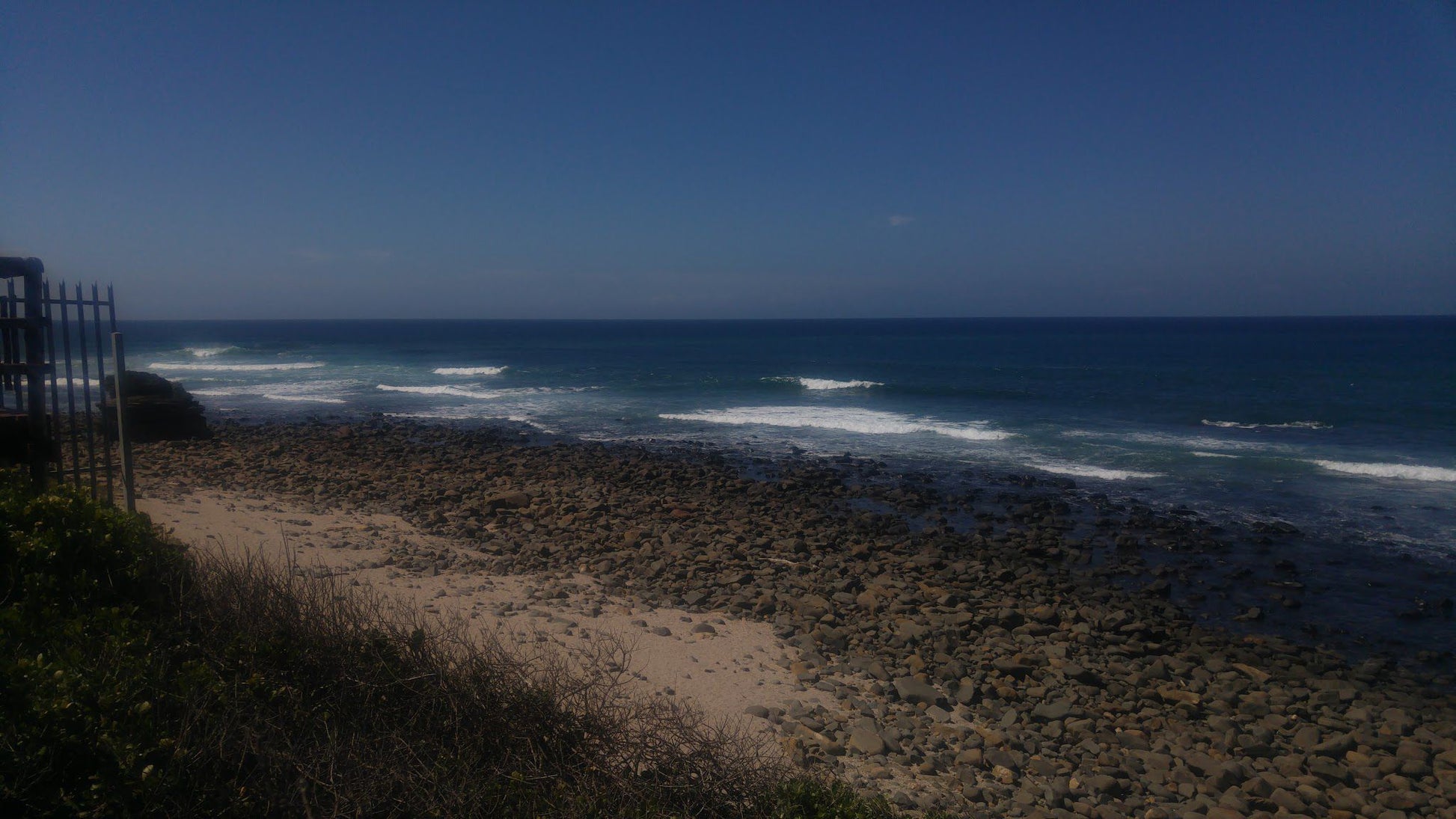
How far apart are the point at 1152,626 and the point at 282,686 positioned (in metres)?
9.12

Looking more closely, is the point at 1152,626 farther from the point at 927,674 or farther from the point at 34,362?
the point at 34,362

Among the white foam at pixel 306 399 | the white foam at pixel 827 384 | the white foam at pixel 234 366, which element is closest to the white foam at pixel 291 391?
the white foam at pixel 306 399

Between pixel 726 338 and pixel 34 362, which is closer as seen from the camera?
pixel 34 362

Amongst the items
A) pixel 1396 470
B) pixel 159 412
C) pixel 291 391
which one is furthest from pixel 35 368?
pixel 291 391

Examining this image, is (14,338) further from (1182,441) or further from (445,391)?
(445,391)

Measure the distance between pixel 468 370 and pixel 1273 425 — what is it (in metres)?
39.4

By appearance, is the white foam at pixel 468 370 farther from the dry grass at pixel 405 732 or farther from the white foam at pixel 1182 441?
the dry grass at pixel 405 732

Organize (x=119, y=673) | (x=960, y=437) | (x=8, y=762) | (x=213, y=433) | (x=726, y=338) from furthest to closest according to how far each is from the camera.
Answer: (x=726, y=338), (x=960, y=437), (x=213, y=433), (x=119, y=673), (x=8, y=762)

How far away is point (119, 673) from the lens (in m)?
3.26

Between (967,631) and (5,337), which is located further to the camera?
(967,631)

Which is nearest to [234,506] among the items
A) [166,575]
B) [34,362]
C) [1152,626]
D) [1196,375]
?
[34,362]

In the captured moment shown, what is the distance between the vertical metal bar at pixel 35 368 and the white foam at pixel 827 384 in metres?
33.7

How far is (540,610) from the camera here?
29.0 feet

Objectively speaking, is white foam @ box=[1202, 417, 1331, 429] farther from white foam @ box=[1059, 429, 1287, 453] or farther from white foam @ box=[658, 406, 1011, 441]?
white foam @ box=[658, 406, 1011, 441]
